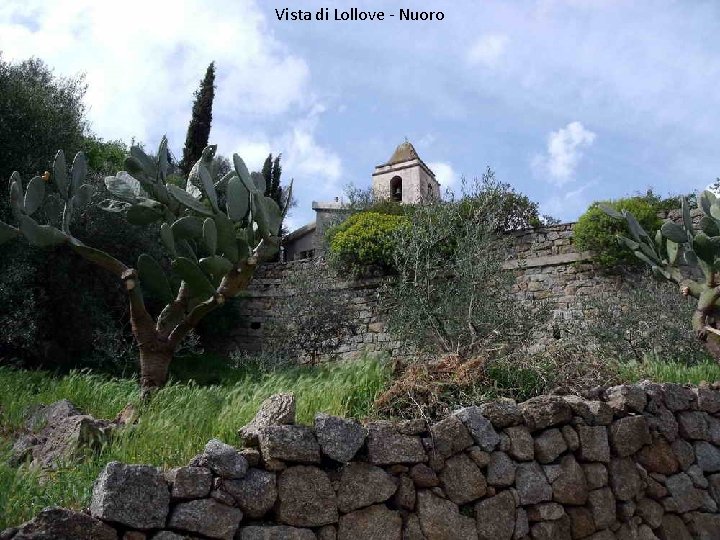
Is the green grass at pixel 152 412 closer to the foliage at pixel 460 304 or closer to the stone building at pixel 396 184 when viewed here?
the foliage at pixel 460 304

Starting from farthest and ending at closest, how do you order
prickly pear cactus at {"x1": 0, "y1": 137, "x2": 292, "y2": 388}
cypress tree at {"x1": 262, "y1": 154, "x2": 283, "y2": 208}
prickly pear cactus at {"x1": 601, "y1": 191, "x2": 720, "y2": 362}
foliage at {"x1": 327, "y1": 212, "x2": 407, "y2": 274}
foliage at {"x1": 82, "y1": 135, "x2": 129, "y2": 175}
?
cypress tree at {"x1": 262, "y1": 154, "x2": 283, "y2": 208}, foliage at {"x1": 82, "y1": 135, "x2": 129, "y2": 175}, foliage at {"x1": 327, "y1": 212, "x2": 407, "y2": 274}, prickly pear cactus at {"x1": 601, "y1": 191, "x2": 720, "y2": 362}, prickly pear cactus at {"x1": 0, "y1": 137, "x2": 292, "y2": 388}

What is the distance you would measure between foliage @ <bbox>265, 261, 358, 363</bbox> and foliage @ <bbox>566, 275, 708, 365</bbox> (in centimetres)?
380

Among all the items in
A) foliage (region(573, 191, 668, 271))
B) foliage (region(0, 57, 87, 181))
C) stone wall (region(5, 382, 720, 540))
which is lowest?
stone wall (region(5, 382, 720, 540))

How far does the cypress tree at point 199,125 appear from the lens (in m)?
17.5

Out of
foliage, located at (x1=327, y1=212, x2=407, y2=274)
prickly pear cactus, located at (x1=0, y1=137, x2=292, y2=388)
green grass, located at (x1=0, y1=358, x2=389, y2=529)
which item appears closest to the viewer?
green grass, located at (x1=0, y1=358, x2=389, y2=529)

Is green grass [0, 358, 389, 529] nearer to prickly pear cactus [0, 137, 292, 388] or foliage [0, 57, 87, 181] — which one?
prickly pear cactus [0, 137, 292, 388]

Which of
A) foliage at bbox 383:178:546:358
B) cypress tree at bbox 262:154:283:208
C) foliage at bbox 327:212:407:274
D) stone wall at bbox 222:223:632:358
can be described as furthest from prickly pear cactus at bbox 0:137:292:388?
cypress tree at bbox 262:154:283:208

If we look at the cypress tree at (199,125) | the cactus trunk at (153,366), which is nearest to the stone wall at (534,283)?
the cactus trunk at (153,366)

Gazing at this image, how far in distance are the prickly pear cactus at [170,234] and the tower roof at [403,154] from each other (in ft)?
50.8

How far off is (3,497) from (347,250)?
9068 mm

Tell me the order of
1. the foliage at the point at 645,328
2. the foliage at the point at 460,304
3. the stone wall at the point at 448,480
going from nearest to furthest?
1. the stone wall at the point at 448,480
2. the foliage at the point at 460,304
3. the foliage at the point at 645,328

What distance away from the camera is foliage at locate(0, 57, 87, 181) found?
9.84 metres

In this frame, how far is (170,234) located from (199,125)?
12774mm

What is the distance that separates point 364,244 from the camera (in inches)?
474
